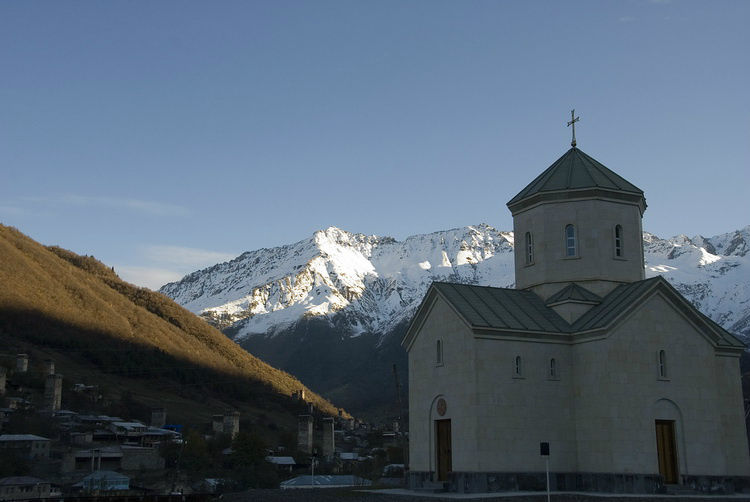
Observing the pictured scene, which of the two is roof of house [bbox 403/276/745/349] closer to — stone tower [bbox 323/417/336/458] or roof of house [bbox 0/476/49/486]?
roof of house [bbox 0/476/49/486]

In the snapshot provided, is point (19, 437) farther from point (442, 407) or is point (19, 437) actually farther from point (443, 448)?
point (442, 407)

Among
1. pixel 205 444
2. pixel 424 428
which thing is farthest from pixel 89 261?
pixel 424 428

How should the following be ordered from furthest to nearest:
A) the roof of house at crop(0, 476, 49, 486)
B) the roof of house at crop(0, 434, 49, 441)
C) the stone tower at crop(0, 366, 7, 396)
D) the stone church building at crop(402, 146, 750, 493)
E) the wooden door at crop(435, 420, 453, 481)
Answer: the stone tower at crop(0, 366, 7, 396), the roof of house at crop(0, 434, 49, 441), the roof of house at crop(0, 476, 49, 486), the wooden door at crop(435, 420, 453, 481), the stone church building at crop(402, 146, 750, 493)

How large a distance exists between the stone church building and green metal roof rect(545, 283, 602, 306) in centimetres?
6

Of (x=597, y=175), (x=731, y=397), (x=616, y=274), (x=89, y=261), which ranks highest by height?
(x=89, y=261)

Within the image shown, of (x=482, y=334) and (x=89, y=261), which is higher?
(x=89, y=261)

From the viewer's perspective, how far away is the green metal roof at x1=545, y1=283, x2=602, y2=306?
34.1 m

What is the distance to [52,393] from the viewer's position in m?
89.9

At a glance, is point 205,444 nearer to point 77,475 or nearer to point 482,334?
point 77,475

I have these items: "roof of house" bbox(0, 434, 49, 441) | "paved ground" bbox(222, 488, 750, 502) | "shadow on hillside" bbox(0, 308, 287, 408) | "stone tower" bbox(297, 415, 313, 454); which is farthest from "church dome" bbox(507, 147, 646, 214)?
"shadow on hillside" bbox(0, 308, 287, 408)

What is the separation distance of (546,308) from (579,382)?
3.73 metres

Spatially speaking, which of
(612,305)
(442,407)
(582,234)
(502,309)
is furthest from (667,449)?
(582,234)

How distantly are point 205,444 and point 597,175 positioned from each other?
54649mm

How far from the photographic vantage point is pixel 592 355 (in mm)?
32031
